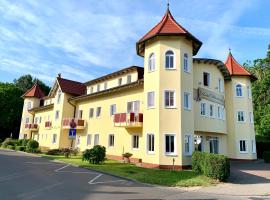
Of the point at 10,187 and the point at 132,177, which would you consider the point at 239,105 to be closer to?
the point at 132,177

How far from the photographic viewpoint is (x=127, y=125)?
25.0 meters

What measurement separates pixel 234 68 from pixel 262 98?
664 inches

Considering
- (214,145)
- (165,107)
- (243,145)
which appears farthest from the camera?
(243,145)

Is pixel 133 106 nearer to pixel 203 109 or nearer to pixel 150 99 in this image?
pixel 150 99

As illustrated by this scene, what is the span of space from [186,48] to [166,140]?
28.3 ft

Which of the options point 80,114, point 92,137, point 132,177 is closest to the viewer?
point 132,177

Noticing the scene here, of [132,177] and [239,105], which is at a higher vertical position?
[239,105]

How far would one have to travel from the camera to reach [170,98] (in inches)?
896

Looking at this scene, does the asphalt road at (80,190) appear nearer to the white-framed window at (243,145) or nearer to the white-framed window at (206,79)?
the white-framed window at (206,79)

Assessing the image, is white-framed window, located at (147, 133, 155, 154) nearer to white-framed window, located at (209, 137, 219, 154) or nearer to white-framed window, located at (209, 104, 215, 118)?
white-framed window, located at (209, 104, 215, 118)

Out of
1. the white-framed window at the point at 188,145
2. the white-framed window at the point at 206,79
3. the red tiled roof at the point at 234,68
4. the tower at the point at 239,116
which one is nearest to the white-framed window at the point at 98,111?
the white-framed window at the point at 206,79

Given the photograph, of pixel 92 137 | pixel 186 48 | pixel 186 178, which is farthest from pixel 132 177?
pixel 92 137

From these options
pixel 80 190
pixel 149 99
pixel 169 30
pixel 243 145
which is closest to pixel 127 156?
pixel 149 99

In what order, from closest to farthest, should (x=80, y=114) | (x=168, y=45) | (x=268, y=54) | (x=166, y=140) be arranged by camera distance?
(x=166, y=140) → (x=168, y=45) → (x=80, y=114) → (x=268, y=54)
